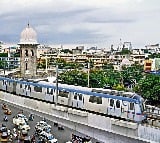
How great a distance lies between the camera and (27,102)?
1833 inches

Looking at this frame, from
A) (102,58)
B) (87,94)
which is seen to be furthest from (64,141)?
(102,58)

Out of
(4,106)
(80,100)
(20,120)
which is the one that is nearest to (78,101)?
(80,100)

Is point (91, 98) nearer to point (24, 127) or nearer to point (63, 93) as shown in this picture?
point (63, 93)

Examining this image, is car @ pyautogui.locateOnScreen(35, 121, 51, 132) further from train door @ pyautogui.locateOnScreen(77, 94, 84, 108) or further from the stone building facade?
the stone building facade

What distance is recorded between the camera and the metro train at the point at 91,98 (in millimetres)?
33906

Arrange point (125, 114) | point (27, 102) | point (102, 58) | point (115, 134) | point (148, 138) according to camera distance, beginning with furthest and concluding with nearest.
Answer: point (102, 58)
point (27, 102)
point (125, 114)
point (115, 134)
point (148, 138)

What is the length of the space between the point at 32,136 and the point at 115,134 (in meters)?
9.94

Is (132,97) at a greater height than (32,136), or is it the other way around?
(132,97)

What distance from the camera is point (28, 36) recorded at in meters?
75.5

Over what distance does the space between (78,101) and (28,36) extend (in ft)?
120

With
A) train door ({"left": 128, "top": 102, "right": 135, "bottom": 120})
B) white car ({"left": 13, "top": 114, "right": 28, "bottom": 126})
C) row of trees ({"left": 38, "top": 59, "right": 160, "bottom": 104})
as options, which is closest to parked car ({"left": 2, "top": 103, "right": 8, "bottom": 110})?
white car ({"left": 13, "top": 114, "right": 28, "bottom": 126})

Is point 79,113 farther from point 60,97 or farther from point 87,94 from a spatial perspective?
point 60,97

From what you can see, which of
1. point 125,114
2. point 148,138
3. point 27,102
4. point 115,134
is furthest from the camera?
point 27,102

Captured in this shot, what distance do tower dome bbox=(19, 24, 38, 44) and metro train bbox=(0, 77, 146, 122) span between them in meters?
20.7
